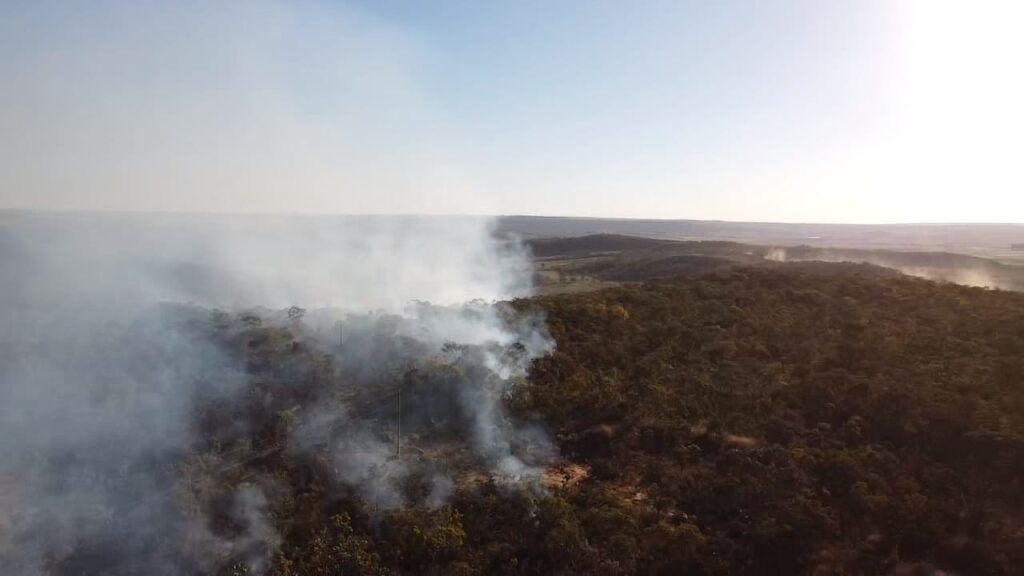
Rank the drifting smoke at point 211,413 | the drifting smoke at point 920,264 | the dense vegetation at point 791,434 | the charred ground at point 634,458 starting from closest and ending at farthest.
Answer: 1. the charred ground at point 634,458
2. the drifting smoke at point 211,413
3. the dense vegetation at point 791,434
4. the drifting smoke at point 920,264

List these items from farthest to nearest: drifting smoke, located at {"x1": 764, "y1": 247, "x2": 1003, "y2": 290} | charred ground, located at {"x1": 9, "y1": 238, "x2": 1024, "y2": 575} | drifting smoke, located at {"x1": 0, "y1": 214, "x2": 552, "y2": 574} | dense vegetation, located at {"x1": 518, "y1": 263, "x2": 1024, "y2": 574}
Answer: drifting smoke, located at {"x1": 764, "y1": 247, "x2": 1003, "y2": 290} < dense vegetation, located at {"x1": 518, "y1": 263, "x2": 1024, "y2": 574} < drifting smoke, located at {"x1": 0, "y1": 214, "x2": 552, "y2": 574} < charred ground, located at {"x1": 9, "y1": 238, "x2": 1024, "y2": 575}

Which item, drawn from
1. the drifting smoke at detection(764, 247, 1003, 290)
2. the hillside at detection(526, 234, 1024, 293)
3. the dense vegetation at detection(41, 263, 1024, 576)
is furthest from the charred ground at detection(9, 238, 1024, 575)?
the drifting smoke at detection(764, 247, 1003, 290)

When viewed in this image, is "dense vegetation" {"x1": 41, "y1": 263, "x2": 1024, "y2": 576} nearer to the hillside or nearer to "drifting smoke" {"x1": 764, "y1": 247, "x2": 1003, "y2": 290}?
the hillside

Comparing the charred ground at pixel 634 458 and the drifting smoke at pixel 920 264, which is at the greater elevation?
the drifting smoke at pixel 920 264

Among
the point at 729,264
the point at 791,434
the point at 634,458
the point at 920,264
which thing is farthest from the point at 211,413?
the point at 920,264

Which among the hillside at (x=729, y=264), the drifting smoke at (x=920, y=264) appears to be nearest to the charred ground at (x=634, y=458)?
the hillside at (x=729, y=264)

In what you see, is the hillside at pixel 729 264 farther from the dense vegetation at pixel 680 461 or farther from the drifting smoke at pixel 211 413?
the drifting smoke at pixel 211 413

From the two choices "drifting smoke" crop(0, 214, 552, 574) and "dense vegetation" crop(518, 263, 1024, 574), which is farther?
"dense vegetation" crop(518, 263, 1024, 574)
